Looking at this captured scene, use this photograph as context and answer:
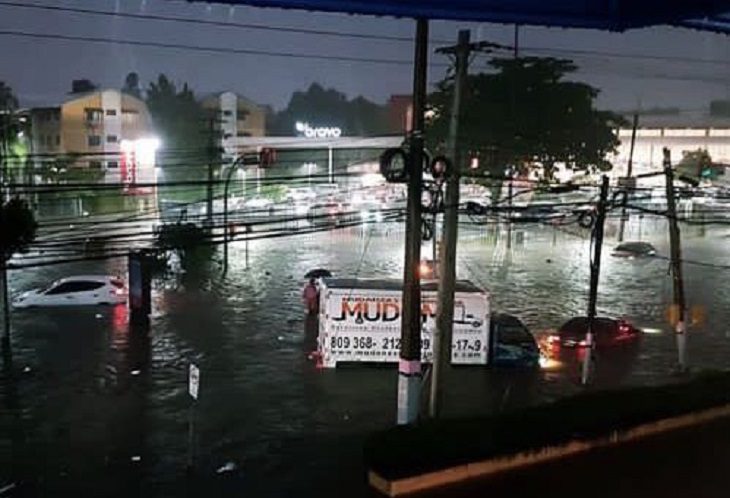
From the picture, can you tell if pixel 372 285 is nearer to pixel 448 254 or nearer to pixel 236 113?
pixel 448 254

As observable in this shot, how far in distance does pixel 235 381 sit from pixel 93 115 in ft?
153

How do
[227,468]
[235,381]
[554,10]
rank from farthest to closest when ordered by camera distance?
[235,381]
[227,468]
[554,10]

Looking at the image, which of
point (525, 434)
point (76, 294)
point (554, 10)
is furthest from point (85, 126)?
point (554, 10)

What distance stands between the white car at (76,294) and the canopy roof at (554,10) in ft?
80.9

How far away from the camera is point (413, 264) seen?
13938 mm

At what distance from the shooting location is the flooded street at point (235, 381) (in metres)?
13.7

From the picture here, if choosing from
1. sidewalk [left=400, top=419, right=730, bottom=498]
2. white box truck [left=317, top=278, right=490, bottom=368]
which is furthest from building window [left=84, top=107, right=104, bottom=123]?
sidewalk [left=400, top=419, right=730, bottom=498]

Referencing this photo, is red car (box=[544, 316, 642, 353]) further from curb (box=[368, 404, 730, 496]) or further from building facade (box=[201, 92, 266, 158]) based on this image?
building facade (box=[201, 92, 266, 158])

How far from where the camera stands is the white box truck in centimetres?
2117

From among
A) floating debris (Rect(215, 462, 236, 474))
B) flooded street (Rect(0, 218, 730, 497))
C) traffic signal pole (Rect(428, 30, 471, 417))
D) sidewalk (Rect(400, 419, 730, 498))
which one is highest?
traffic signal pole (Rect(428, 30, 471, 417))

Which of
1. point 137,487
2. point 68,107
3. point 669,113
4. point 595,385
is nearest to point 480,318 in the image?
point 595,385

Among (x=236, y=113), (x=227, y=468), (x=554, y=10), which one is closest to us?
(x=554, y=10)

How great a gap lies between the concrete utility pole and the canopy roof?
5679mm

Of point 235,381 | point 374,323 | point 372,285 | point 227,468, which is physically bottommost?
point 235,381
